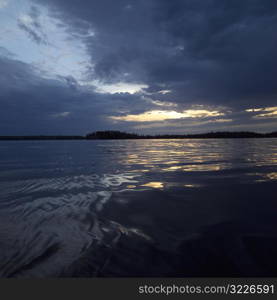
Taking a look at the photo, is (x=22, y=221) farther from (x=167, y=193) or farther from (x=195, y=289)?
(x=167, y=193)

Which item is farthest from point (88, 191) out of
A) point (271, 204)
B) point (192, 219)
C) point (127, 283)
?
point (271, 204)

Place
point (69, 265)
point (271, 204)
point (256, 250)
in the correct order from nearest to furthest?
point (69, 265), point (256, 250), point (271, 204)

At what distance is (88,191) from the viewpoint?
9203 millimetres

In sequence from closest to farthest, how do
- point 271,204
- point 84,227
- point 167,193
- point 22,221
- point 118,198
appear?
point 84,227, point 22,221, point 271,204, point 118,198, point 167,193

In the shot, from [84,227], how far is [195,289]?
332 cm

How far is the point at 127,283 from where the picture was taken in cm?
331

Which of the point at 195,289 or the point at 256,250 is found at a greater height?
the point at 256,250

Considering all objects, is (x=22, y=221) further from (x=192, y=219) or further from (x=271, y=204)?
(x=271, y=204)

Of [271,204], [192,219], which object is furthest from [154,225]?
[271,204]

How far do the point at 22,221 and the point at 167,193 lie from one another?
6.02 meters

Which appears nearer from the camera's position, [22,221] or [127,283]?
[127,283]

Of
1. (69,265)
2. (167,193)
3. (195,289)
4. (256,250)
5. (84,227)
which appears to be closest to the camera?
(195,289)

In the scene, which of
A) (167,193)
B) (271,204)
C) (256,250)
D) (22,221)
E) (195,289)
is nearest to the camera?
(195,289)

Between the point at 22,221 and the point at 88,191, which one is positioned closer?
the point at 22,221
